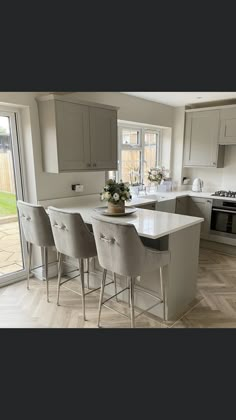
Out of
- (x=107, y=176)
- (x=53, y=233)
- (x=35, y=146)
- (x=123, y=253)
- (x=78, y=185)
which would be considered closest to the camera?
(x=123, y=253)

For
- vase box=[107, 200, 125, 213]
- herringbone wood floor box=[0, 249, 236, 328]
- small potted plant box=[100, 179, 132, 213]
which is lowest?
herringbone wood floor box=[0, 249, 236, 328]

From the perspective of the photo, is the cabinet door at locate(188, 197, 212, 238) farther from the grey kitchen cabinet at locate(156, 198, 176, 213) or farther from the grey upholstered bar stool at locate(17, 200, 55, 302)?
the grey upholstered bar stool at locate(17, 200, 55, 302)

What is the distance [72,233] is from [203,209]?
2826mm

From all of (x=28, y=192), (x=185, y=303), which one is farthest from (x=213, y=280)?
(x=28, y=192)

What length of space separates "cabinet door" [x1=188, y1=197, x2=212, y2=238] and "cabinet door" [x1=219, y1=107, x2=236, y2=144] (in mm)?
1033

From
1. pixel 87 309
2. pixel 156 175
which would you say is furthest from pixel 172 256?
pixel 156 175

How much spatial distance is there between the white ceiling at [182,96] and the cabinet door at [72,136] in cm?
120

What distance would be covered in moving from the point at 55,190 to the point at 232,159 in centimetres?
316

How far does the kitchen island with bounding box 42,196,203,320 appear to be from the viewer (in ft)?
7.79

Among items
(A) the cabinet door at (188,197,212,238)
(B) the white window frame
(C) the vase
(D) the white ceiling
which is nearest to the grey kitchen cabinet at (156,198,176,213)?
(A) the cabinet door at (188,197,212,238)

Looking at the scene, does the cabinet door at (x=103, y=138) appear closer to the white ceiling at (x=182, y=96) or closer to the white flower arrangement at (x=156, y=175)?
the white ceiling at (x=182, y=96)

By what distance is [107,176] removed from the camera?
157 inches

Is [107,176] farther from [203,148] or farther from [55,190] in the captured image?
[203,148]

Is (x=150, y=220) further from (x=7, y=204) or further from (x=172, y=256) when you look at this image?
(x=7, y=204)
